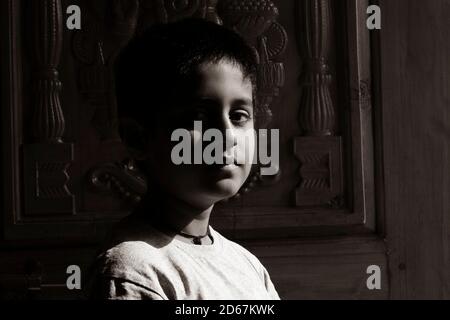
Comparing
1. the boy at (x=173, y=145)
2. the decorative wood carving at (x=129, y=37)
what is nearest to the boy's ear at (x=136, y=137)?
the boy at (x=173, y=145)

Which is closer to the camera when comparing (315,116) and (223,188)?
(223,188)

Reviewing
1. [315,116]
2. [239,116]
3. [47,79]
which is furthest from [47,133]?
[239,116]

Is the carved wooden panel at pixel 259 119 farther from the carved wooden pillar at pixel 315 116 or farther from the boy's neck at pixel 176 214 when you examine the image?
the boy's neck at pixel 176 214

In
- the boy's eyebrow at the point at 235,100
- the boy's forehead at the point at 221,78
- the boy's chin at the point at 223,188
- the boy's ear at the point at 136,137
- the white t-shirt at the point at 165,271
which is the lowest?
the white t-shirt at the point at 165,271

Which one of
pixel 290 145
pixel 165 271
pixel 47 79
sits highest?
pixel 47 79

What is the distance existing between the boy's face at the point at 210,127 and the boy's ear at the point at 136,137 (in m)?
0.02

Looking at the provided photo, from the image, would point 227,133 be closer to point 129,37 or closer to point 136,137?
point 136,137

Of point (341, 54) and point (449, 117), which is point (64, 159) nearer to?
point (341, 54)

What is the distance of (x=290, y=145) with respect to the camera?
1.27m

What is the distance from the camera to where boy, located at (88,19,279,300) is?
Answer: 26.7 inches

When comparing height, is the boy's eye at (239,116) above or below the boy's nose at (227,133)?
above

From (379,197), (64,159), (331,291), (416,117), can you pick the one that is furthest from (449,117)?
(64,159)

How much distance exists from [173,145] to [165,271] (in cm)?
12

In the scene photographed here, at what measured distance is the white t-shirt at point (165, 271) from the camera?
2.10 feet
